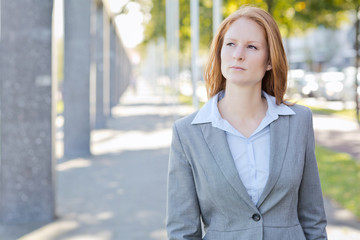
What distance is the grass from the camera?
7418 mm

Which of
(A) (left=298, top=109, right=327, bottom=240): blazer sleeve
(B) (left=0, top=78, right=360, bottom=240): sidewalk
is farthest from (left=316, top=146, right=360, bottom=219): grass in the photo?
(A) (left=298, top=109, right=327, bottom=240): blazer sleeve

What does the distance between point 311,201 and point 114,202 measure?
5183mm

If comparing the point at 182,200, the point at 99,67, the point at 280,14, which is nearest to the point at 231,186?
the point at 182,200

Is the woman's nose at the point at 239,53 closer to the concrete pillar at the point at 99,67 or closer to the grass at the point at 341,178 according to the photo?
the grass at the point at 341,178

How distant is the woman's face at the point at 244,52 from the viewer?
90.1 inches

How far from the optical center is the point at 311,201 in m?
2.40

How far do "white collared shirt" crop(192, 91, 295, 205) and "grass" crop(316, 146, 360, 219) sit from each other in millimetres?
4570

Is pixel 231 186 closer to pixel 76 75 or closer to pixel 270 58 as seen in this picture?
pixel 270 58

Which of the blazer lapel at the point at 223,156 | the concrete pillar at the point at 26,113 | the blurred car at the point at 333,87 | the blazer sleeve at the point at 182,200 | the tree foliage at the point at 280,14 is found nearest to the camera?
the blazer lapel at the point at 223,156

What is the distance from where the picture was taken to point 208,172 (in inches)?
88.5

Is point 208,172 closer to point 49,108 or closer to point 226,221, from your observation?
point 226,221

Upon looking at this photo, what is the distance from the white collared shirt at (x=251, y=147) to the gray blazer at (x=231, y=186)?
3cm

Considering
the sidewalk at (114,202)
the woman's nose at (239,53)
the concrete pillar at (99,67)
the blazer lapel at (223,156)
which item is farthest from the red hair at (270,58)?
the concrete pillar at (99,67)

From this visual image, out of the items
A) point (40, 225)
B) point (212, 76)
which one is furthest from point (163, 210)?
point (212, 76)
